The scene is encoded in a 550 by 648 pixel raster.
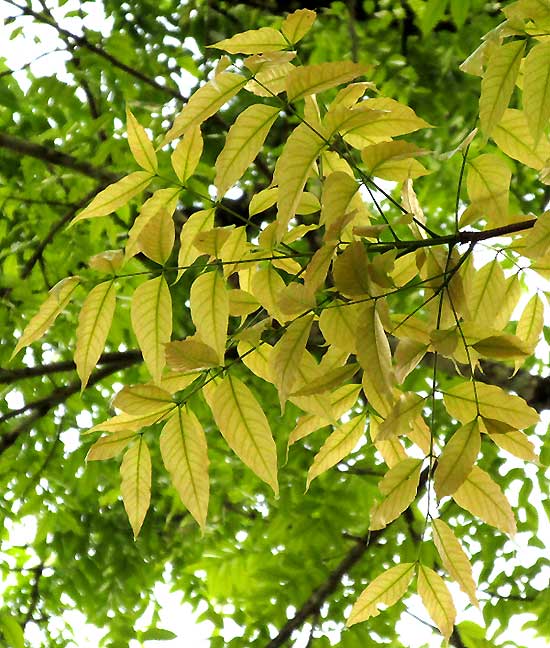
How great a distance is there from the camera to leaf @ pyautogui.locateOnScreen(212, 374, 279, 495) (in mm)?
704

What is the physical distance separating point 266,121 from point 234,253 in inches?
5.5

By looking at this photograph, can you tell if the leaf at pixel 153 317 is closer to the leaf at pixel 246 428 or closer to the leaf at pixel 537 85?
the leaf at pixel 246 428

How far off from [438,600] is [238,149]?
1.46 feet

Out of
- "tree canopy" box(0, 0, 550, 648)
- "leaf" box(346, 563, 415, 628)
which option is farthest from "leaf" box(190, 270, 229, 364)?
"leaf" box(346, 563, 415, 628)

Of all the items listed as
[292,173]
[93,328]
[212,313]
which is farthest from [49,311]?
[292,173]

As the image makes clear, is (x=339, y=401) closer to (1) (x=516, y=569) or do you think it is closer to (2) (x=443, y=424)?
(1) (x=516, y=569)

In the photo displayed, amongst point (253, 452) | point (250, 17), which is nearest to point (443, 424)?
point (250, 17)

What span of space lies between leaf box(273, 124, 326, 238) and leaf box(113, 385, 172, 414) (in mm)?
183

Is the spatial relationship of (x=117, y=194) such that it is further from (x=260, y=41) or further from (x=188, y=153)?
(x=260, y=41)

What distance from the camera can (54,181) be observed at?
221 centimetres

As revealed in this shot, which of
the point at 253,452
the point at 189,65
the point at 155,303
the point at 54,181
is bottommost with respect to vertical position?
the point at 253,452

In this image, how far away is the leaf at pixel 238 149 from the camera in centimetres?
64

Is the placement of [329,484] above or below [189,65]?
below

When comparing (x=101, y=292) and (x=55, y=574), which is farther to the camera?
(x=55, y=574)
